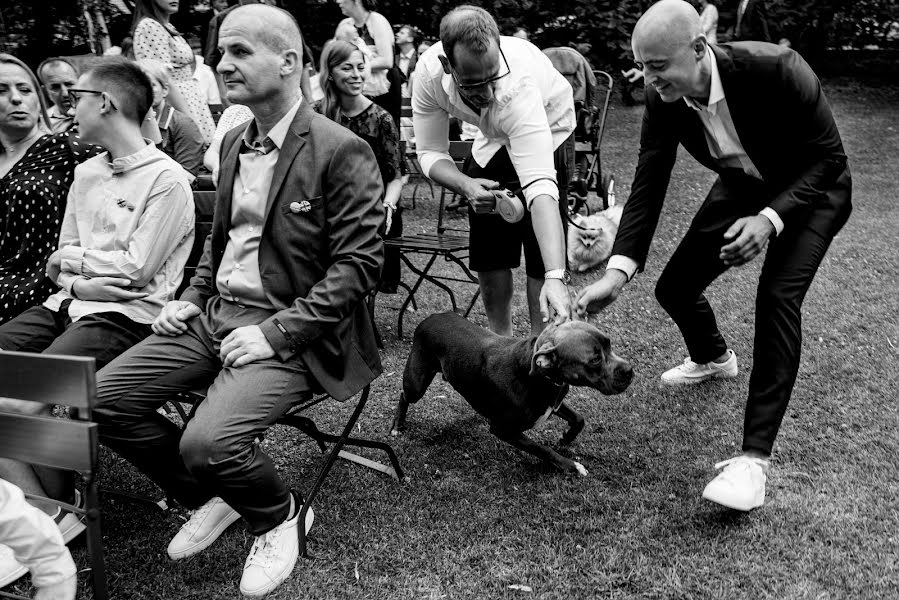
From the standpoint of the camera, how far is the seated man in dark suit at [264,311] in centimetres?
290

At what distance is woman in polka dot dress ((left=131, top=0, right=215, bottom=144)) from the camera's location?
20.4 ft

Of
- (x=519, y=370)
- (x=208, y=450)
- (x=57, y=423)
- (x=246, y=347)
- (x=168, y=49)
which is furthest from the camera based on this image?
(x=168, y=49)

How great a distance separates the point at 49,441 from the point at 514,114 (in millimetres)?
2316

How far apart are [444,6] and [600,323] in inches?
430

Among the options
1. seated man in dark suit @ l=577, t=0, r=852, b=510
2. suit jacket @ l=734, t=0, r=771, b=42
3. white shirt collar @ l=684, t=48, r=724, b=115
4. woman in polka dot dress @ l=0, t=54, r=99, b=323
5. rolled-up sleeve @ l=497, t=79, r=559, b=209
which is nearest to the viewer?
seated man in dark suit @ l=577, t=0, r=852, b=510

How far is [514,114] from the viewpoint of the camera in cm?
358

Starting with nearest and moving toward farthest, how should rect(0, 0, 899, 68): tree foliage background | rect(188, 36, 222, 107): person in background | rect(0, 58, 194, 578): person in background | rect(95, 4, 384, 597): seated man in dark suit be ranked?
rect(95, 4, 384, 597): seated man in dark suit < rect(0, 58, 194, 578): person in background < rect(188, 36, 222, 107): person in background < rect(0, 0, 899, 68): tree foliage background

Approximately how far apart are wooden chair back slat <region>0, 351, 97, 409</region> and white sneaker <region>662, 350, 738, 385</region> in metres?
3.34

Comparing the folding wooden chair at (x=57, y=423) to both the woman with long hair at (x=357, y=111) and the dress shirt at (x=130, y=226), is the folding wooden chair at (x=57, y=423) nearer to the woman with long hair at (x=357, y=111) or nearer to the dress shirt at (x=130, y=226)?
the dress shirt at (x=130, y=226)

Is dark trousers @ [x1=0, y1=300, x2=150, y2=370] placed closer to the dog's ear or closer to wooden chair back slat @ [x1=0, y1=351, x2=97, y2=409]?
wooden chair back slat @ [x1=0, y1=351, x2=97, y2=409]

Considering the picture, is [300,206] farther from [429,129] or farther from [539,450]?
[539,450]

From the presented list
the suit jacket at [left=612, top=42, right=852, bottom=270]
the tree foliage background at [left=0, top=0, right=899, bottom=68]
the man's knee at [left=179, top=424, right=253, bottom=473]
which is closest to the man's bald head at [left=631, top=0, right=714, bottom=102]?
the suit jacket at [left=612, top=42, right=852, bottom=270]

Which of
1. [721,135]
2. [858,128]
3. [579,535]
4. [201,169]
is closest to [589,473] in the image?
[579,535]

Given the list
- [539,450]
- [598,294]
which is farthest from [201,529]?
[598,294]
